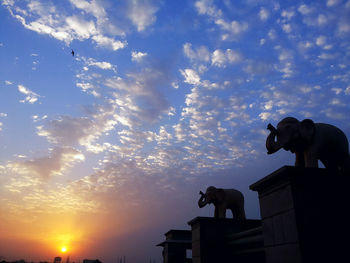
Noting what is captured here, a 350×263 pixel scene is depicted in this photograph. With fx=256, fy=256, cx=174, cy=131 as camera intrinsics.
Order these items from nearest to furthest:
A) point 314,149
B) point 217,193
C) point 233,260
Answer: point 314,149, point 233,260, point 217,193

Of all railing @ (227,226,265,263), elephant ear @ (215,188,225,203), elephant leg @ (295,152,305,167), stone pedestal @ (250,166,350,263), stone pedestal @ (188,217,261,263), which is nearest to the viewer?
stone pedestal @ (250,166,350,263)

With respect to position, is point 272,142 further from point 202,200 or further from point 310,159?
point 202,200

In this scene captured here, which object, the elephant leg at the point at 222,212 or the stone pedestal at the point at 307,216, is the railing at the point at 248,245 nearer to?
the stone pedestal at the point at 307,216

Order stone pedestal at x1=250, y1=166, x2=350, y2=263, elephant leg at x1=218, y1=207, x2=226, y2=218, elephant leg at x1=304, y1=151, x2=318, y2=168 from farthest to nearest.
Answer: elephant leg at x1=218, y1=207, x2=226, y2=218 < elephant leg at x1=304, y1=151, x2=318, y2=168 < stone pedestal at x1=250, y1=166, x2=350, y2=263

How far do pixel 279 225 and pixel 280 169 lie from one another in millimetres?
910

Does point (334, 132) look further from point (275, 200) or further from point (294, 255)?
point (294, 255)

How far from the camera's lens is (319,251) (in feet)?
11.8

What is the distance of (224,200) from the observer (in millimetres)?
11867

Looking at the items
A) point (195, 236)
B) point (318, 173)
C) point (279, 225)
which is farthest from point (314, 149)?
point (195, 236)

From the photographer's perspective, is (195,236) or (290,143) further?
(195,236)

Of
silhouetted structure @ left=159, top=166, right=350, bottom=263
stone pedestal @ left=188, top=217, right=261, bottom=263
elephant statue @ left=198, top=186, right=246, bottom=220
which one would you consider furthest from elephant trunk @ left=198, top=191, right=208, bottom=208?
silhouetted structure @ left=159, top=166, right=350, bottom=263

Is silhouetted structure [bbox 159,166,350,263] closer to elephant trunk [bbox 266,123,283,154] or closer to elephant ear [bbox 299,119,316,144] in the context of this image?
elephant trunk [bbox 266,123,283,154]

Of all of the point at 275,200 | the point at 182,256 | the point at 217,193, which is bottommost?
the point at 182,256

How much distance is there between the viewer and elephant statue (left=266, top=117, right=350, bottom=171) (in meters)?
6.19
